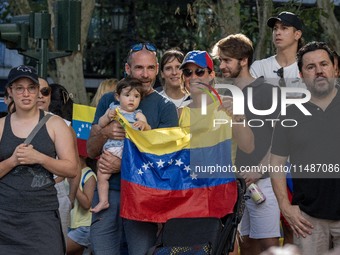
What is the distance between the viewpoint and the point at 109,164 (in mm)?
8664

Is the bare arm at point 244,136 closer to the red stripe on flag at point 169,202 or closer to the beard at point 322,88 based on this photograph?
the red stripe on flag at point 169,202

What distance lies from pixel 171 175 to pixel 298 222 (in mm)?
1111

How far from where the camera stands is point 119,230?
28.7 ft

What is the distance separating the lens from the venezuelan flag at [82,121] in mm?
10609

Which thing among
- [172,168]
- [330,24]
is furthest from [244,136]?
[330,24]

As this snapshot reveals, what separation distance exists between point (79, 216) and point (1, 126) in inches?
88.9

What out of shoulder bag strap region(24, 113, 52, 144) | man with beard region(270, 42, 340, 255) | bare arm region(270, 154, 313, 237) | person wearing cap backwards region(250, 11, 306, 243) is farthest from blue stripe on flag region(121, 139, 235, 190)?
person wearing cap backwards region(250, 11, 306, 243)

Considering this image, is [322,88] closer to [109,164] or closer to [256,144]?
[256,144]

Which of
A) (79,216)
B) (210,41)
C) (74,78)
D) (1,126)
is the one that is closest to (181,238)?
(1,126)

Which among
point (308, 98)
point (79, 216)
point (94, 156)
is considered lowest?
point (79, 216)

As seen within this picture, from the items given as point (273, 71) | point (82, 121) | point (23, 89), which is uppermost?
point (273, 71)

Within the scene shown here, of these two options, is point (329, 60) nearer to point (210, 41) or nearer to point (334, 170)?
point (334, 170)

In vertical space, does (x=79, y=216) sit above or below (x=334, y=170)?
below

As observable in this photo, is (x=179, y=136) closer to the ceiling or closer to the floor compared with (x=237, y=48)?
closer to the floor
